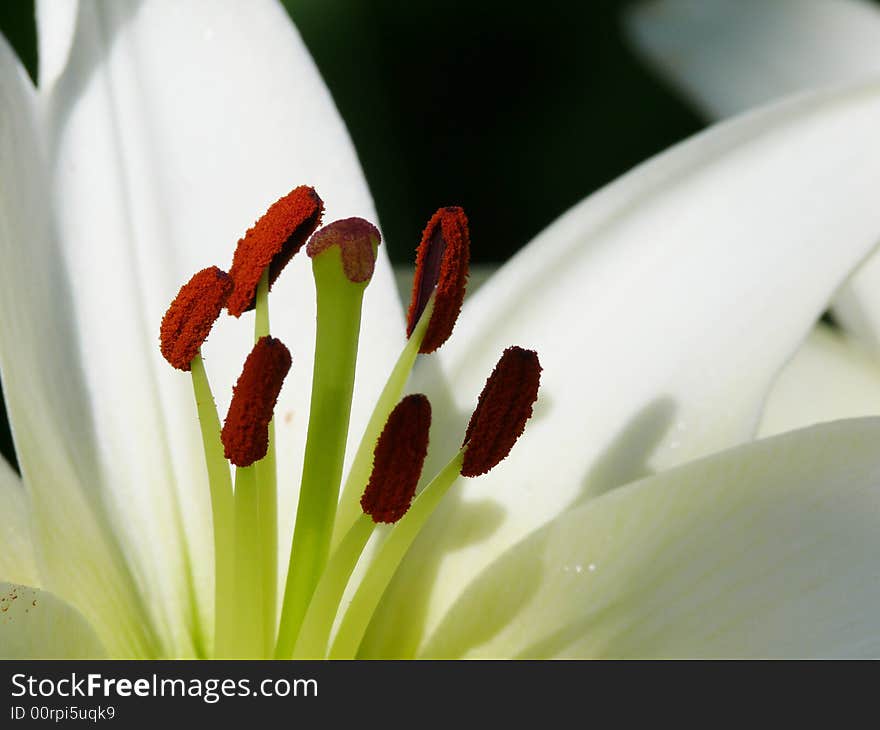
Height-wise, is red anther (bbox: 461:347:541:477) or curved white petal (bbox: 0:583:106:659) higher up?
red anther (bbox: 461:347:541:477)

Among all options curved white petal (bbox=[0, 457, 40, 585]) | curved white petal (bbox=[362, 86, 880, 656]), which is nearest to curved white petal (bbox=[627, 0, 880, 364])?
curved white petal (bbox=[362, 86, 880, 656])

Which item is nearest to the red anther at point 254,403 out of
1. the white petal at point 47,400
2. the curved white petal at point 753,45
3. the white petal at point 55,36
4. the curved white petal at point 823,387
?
the white petal at point 47,400

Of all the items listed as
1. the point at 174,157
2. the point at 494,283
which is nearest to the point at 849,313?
the point at 494,283

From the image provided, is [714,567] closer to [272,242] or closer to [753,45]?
[272,242]

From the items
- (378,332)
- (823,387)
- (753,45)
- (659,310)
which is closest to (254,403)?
(378,332)

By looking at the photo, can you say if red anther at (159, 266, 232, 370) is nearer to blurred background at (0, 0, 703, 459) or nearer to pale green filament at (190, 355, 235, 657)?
pale green filament at (190, 355, 235, 657)

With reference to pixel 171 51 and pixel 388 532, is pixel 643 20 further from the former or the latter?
pixel 388 532
